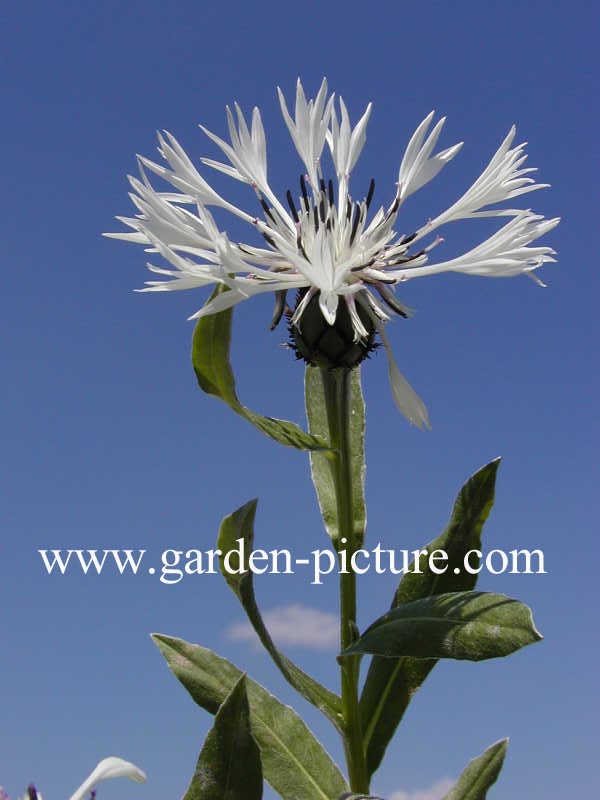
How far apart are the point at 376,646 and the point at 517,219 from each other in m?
0.90

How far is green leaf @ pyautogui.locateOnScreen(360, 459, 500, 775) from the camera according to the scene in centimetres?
210

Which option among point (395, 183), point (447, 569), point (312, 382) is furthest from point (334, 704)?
point (395, 183)

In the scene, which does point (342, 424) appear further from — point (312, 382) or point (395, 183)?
point (395, 183)

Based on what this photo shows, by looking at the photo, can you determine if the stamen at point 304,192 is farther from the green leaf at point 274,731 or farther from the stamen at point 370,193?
the green leaf at point 274,731

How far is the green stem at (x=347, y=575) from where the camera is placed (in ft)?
6.53

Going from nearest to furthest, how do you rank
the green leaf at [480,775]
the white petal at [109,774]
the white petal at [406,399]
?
the white petal at [109,774], the white petal at [406,399], the green leaf at [480,775]

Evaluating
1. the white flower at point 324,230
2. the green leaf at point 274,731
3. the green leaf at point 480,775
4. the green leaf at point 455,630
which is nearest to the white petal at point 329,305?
the white flower at point 324,230

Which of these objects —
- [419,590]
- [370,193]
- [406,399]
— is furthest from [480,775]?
[370,193]

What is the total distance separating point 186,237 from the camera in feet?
6.47

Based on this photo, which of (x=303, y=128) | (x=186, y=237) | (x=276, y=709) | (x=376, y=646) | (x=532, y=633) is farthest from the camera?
(x=303, y=128)

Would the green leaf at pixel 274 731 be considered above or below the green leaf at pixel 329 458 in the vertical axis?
below

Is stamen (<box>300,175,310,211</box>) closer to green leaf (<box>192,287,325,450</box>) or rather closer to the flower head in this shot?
green leaf (<box>192,287,325,450</box>)

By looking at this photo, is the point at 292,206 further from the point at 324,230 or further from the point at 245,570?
the point at 245,570

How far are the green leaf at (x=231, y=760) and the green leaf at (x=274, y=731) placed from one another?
1.25 feet
